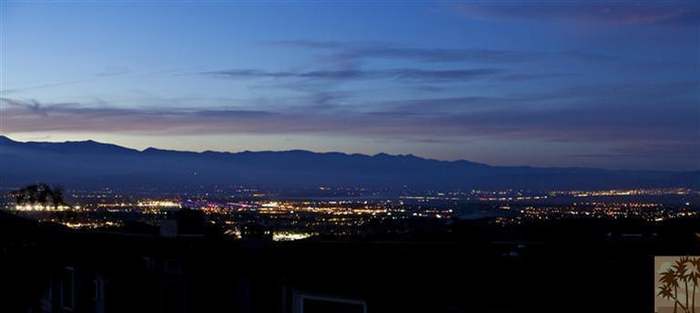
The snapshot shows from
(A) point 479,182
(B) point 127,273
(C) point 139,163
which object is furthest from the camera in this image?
(C) point 139,163

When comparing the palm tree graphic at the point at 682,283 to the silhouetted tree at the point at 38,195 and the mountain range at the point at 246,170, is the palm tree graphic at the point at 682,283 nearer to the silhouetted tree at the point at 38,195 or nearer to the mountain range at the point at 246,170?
the silhouetted tree at the point at 38,195

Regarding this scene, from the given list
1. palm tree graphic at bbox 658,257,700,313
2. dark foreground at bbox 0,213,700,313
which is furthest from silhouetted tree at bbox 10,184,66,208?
palm tree graphic at bbox 658,257,700,313

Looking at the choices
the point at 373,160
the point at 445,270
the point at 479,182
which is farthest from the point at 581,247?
the point at 373,160

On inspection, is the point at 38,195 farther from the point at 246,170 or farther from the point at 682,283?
the point at 246,170

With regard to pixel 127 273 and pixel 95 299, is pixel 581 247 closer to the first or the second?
pixel 127 273

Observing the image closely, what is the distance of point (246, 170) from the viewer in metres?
96.1

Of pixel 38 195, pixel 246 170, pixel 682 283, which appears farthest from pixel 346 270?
pixel 246 170

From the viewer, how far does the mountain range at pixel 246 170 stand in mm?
64875

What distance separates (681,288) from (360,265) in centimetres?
240

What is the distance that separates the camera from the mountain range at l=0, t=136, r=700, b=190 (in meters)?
64.9

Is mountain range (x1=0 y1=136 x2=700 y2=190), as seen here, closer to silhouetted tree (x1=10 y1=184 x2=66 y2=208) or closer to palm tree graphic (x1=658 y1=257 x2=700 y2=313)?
silhouetted tree (x1=10 y1=184 x2=66 y2=208)

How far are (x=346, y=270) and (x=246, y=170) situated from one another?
295ft

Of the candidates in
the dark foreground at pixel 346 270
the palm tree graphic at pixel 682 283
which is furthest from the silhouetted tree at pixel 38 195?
the palm tree graphic at pixel 682 283

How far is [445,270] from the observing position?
641cm
